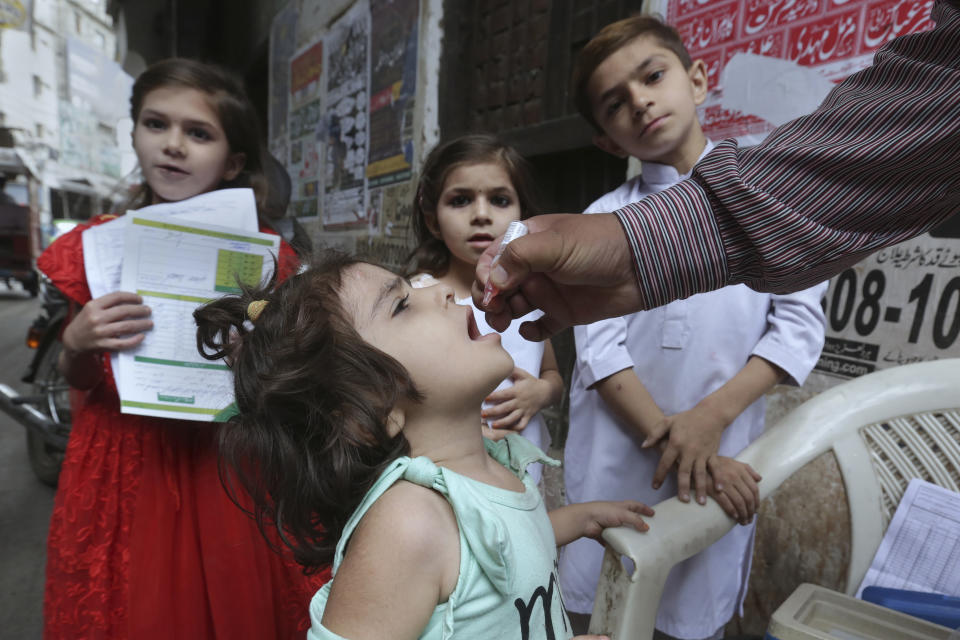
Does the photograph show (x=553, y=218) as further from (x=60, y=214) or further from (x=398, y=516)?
(x=60, y=214)

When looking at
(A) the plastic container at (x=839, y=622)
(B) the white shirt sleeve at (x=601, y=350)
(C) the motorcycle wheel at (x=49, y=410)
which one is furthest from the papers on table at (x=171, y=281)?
(C) the motorcycle wheel at (x=49, y=410)

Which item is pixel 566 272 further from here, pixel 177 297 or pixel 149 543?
pixel 149 543

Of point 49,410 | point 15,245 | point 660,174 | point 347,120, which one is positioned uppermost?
point 347,120

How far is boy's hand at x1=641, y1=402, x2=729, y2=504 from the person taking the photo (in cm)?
104

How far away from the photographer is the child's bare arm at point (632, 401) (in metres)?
1.15

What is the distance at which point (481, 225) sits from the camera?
1.34 metres

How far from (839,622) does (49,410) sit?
3.26 meters

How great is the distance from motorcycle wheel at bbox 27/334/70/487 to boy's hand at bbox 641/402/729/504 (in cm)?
288

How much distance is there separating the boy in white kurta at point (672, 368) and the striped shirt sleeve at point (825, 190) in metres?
0.42

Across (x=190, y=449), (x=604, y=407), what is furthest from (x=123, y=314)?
(x=604, y=407)

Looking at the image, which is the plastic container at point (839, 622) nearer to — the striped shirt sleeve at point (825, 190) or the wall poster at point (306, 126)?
the striped shirt sleeve at point (825, 190)

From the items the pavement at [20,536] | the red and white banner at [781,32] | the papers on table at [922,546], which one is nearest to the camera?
the papers on table at [922,546]

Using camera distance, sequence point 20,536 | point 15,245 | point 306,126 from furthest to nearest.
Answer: point 15,245
point 306,126
point 20,536

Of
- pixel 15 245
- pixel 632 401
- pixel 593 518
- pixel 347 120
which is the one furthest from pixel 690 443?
pixel 15 245
